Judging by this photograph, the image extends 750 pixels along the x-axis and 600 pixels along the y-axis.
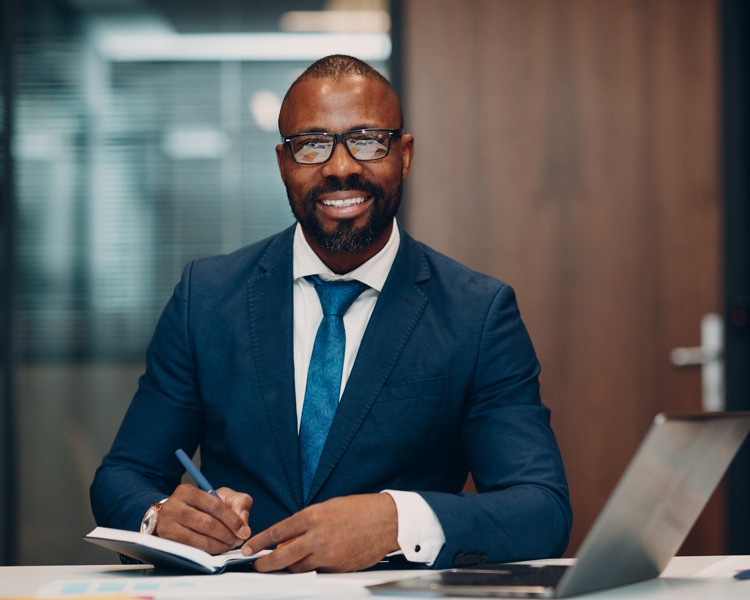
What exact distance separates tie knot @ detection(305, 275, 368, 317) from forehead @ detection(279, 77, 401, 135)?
291mm

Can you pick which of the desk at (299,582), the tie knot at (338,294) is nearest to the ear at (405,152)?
the tie knot at (338,294)

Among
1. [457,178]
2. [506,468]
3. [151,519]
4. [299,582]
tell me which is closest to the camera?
[299,582]

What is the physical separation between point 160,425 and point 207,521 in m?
0.41

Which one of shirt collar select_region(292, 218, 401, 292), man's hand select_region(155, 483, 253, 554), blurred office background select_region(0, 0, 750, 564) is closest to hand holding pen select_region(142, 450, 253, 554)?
man's hand select_region(155, 483, 253, 554)

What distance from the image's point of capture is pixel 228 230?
9.05 ft

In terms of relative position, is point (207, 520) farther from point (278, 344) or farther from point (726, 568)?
point (726, 568)

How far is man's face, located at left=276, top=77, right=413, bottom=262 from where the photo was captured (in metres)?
1.54

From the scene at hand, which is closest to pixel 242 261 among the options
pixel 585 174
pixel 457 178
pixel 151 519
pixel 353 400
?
pixel 353 400

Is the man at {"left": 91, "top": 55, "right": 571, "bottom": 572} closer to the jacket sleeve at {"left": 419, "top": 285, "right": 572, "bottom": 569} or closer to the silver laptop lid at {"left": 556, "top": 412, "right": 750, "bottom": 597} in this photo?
the jacket sleeve at {"left": 419, "top": 285, "right": 572, "bottom": 569}

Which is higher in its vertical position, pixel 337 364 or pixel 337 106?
pixel 337 106

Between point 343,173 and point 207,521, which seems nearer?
point 207,521

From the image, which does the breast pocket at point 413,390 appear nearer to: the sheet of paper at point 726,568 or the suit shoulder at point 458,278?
the suit shoulder at point 458,278

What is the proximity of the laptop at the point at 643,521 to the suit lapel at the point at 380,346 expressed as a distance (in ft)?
1.37

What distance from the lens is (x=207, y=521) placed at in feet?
3.85
